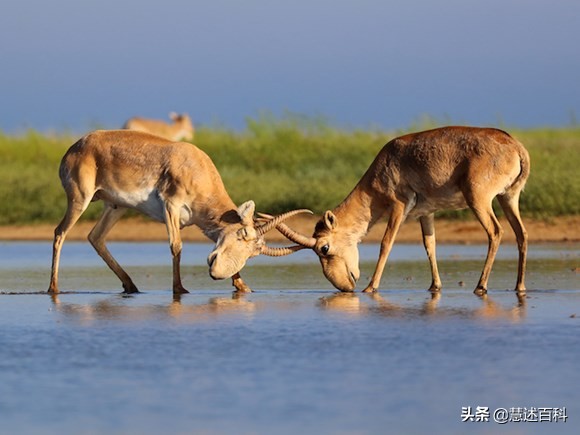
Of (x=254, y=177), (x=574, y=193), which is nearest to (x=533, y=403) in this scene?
(x=574, y=193)

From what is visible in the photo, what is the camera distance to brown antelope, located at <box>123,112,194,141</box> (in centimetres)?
3048

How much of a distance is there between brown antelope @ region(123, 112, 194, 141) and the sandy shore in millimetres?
7212

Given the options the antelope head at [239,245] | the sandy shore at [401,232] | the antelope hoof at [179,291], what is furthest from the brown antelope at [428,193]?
the sandy shore at [401,232]

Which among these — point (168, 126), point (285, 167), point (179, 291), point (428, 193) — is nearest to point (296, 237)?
point (179, 291)

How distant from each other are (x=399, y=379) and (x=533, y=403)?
1049 mm

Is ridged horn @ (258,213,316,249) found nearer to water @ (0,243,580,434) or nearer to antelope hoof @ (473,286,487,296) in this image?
water @ (0,243,580,434)

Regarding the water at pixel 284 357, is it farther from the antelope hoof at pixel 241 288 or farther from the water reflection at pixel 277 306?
the antelope hoof at pixel 241 288

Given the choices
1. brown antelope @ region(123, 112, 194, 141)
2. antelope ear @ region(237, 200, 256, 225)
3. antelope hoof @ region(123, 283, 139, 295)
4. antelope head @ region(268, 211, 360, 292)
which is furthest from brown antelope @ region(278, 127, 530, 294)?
brown antelope @ region(123, 112, 194, 141)

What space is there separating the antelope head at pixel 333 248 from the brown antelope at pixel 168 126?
16.6 meters

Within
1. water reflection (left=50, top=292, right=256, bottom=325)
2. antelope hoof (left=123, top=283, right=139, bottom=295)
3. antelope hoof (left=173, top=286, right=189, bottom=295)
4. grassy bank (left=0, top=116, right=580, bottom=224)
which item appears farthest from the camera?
grassy bank (left=0, top=116, right=580, bottom=224)

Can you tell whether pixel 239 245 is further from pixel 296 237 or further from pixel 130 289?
pixel 130 289

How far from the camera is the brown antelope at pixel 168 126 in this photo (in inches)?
1200

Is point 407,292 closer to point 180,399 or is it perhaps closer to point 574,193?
point 180,399

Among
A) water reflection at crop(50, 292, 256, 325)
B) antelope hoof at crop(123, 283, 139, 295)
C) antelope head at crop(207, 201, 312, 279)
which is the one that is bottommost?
antelope hoof at crop(123, 283, 139, 295)
